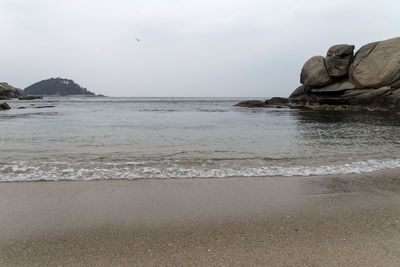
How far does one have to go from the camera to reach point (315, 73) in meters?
34.3

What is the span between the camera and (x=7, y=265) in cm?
266

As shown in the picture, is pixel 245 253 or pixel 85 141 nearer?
pixel 245 253

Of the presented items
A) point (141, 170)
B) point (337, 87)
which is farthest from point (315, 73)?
point (141, 170)

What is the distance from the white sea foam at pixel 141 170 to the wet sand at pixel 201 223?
51cm

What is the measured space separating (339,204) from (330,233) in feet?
4.12

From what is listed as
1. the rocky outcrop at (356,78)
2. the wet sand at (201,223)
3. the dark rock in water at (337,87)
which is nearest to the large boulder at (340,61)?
the rocky outcrop at (356,78)

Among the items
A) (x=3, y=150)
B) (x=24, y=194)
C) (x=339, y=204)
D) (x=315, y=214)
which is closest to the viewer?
(x=315, y=214)

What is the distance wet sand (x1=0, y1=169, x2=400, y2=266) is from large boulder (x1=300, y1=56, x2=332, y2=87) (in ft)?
107

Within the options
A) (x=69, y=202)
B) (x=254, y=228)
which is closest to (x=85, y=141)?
(x=69, y=202)

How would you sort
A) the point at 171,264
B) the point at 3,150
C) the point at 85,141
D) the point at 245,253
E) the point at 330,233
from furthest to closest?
the point at 85,141
the point at 3,150
the point at 330,233
the point at 245,253
the point at 171,264

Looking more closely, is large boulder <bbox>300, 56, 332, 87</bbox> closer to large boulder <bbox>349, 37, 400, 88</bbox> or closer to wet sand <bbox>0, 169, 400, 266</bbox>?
large boulder <bbox>349, 37, 400, 88</bbox>

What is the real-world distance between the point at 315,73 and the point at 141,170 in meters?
35.0

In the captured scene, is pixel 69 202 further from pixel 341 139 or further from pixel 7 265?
pixel 341 139

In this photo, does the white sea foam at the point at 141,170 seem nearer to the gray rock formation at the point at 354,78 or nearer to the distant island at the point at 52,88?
the gray rock formation at the point at 354,78
